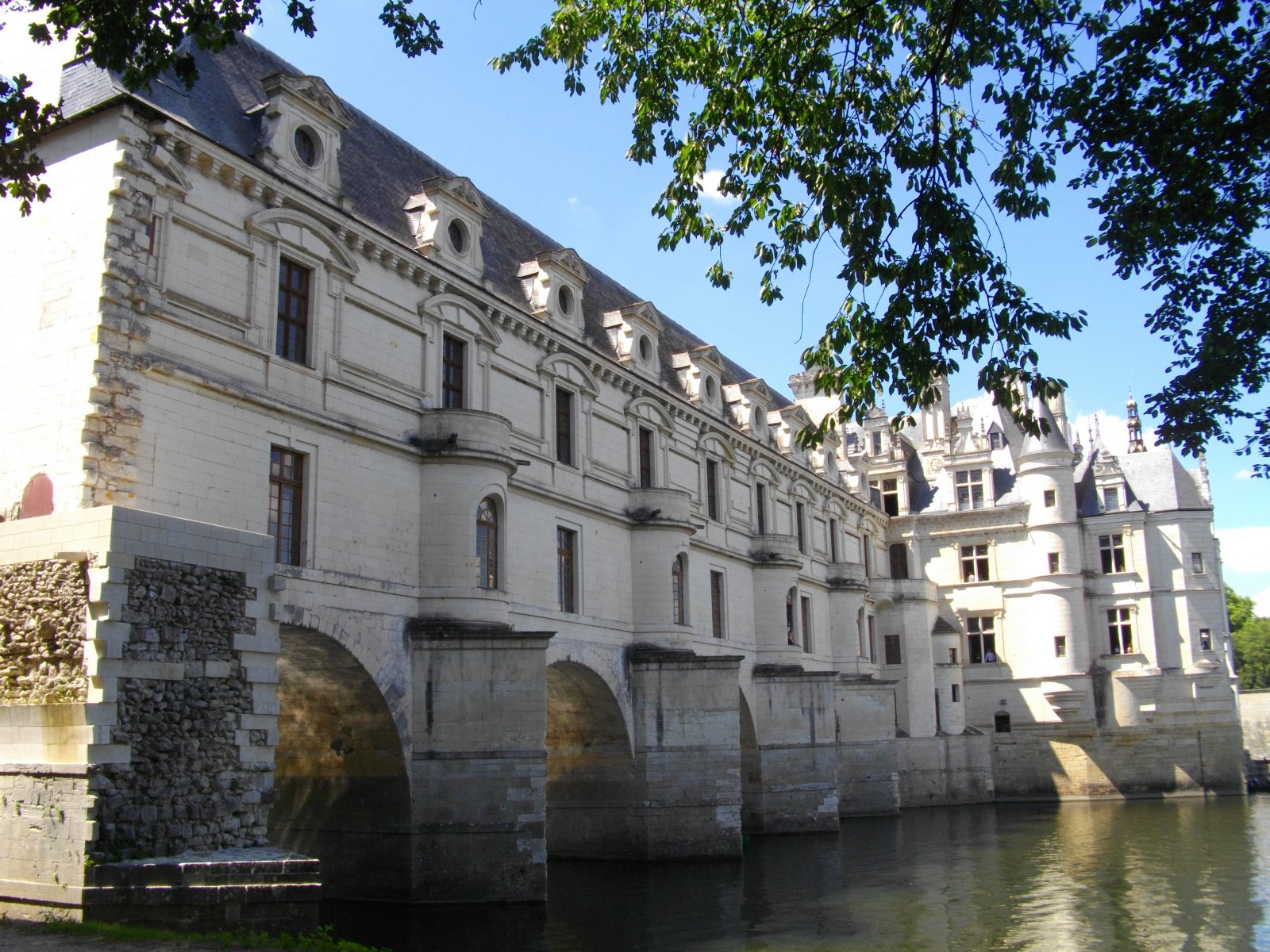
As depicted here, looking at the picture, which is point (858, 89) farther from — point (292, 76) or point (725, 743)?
point (725, 743)

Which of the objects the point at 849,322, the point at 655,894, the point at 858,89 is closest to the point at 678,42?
the point at 858,89

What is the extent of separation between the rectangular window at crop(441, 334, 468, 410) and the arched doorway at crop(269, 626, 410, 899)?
5471 millimetres

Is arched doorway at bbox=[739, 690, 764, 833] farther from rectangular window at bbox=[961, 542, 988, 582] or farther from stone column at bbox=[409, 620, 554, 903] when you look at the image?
rectangular window at bbox=[961, 542, 988, 582]

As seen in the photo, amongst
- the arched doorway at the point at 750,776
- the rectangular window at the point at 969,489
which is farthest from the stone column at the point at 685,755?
the rectangular window at the point at 969,489

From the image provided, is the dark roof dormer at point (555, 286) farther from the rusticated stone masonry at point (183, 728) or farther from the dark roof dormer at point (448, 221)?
the rusticated stone masonry at point (183, 728)

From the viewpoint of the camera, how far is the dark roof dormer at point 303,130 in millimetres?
18703

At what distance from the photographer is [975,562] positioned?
49219mm

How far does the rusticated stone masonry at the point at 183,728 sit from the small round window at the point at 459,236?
10.2 meters

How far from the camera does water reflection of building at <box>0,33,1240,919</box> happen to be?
1394 cm

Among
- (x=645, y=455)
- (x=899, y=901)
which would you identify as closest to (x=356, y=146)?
(x=645, y=455)

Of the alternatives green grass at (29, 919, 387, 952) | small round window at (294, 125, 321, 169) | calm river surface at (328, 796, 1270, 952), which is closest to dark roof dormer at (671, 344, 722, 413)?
calm river surface at (328, 796, 1270, 952)

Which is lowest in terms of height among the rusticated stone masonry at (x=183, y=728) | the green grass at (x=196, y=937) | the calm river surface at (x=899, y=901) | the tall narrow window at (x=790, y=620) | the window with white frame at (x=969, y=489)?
the calm river surface at (x=899, y=901)

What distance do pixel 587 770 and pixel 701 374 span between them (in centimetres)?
1209

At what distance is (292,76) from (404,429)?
602 cm
